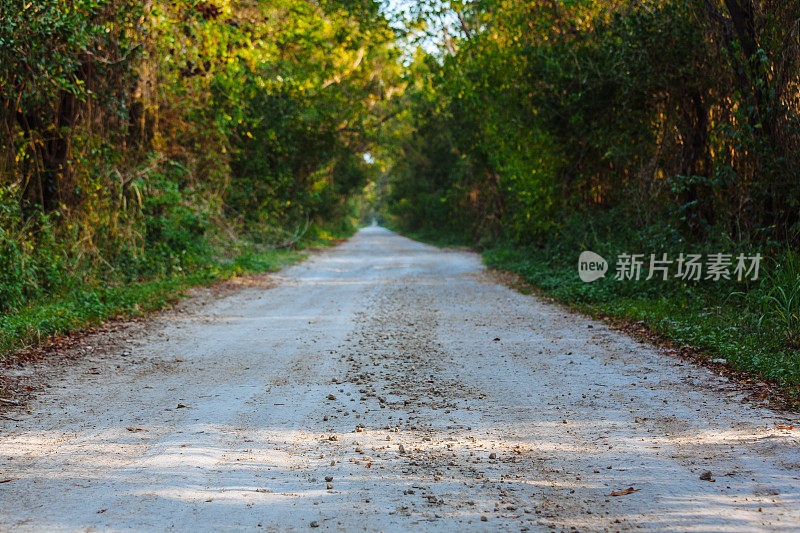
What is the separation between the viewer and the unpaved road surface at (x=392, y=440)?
3174mm

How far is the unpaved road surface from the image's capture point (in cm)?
317

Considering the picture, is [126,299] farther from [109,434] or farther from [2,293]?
[109,434]

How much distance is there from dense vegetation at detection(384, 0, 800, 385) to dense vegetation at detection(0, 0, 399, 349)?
20.4 feet

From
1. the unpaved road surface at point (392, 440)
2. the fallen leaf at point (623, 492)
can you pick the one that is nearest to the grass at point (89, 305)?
the unpaved road surface at point (392, 440)

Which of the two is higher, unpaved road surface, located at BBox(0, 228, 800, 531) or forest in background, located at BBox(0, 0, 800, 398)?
forest in background, located at BBox(0, 0, 800, 398)

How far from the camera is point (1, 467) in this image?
375 cm

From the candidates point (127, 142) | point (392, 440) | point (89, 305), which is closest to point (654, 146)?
point (392, 440)

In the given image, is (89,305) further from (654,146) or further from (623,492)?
(654,146)

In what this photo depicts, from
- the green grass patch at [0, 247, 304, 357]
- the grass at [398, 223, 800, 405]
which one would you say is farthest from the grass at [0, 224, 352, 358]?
the grass at [398, 223, 800, 405]

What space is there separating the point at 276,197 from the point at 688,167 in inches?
618

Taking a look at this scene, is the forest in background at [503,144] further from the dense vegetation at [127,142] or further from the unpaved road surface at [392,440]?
the unpaved road surface at [392,440]

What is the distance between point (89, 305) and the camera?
326 inches

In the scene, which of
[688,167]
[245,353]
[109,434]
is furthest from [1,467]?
[688,167]

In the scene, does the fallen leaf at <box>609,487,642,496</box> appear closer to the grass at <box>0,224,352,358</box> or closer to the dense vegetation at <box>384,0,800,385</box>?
the dense vegetation at <box>384,0,800,385</box>
